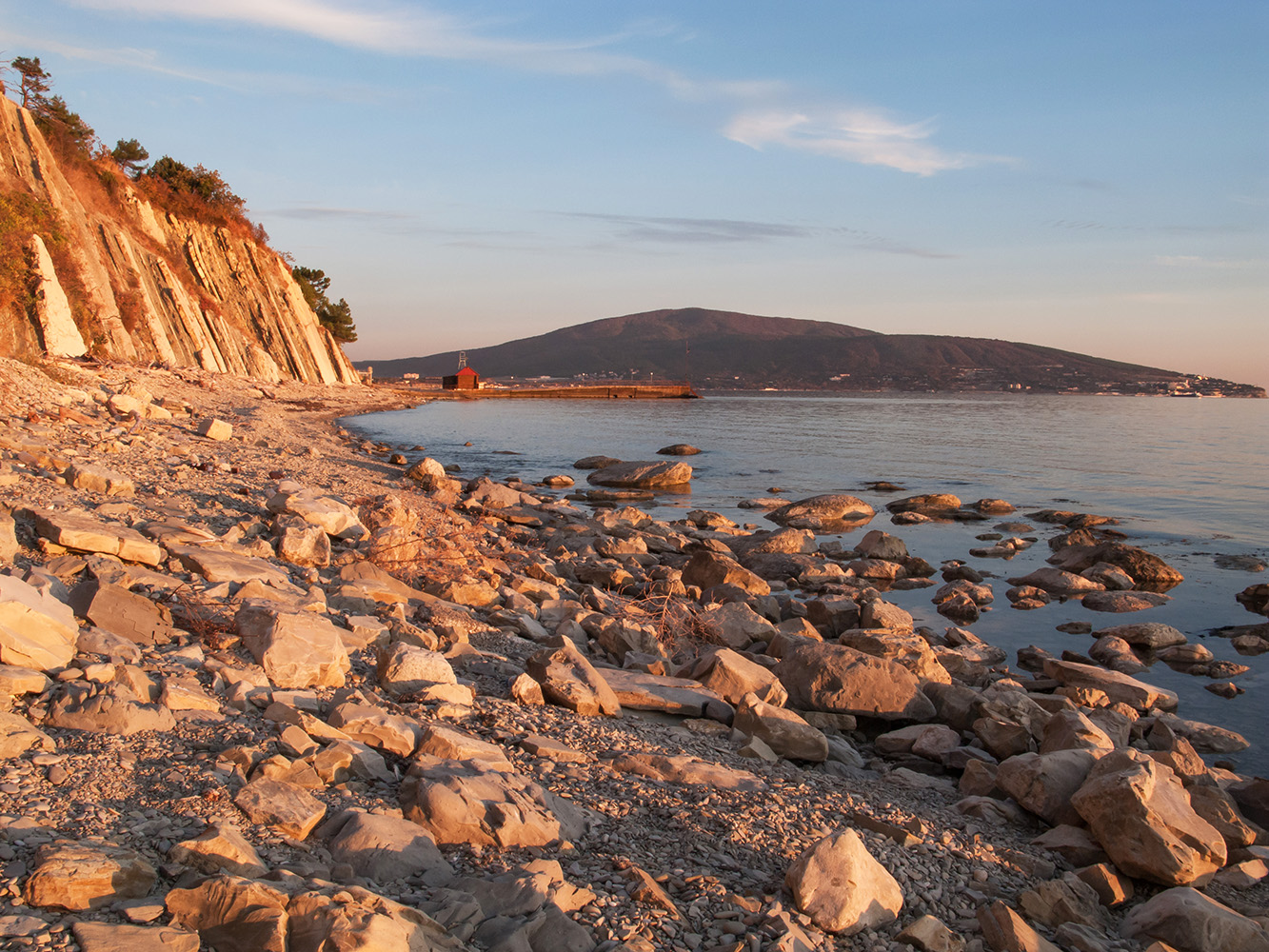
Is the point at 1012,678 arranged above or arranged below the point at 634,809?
below

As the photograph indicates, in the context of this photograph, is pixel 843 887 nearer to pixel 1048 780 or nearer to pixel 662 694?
pixel 1048 780

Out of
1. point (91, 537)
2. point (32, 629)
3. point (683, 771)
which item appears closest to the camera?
point (32, 629)

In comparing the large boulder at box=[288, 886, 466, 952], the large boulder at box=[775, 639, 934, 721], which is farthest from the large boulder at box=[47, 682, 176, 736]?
the large boulder at box=[775, 639, 934, 721]

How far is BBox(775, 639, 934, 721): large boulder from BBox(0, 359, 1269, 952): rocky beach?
0.03 meters

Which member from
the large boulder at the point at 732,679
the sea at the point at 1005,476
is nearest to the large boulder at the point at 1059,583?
the sea at the point at 1005,476

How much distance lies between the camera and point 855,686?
7469mm

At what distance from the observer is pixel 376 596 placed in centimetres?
733

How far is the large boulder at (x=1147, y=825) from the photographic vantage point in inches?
177

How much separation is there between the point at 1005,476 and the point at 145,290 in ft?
115

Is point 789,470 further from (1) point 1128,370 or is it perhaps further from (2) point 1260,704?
(1) point 1128,370

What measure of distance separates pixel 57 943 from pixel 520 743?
2617 mm

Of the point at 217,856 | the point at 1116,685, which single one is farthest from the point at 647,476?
the point at 217,856

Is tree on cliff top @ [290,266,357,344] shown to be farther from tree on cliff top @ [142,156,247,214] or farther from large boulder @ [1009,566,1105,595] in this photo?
large boulder @ [1009,566,1105,595]

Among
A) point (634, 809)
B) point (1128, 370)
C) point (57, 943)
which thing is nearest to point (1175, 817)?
point (634, 809)
